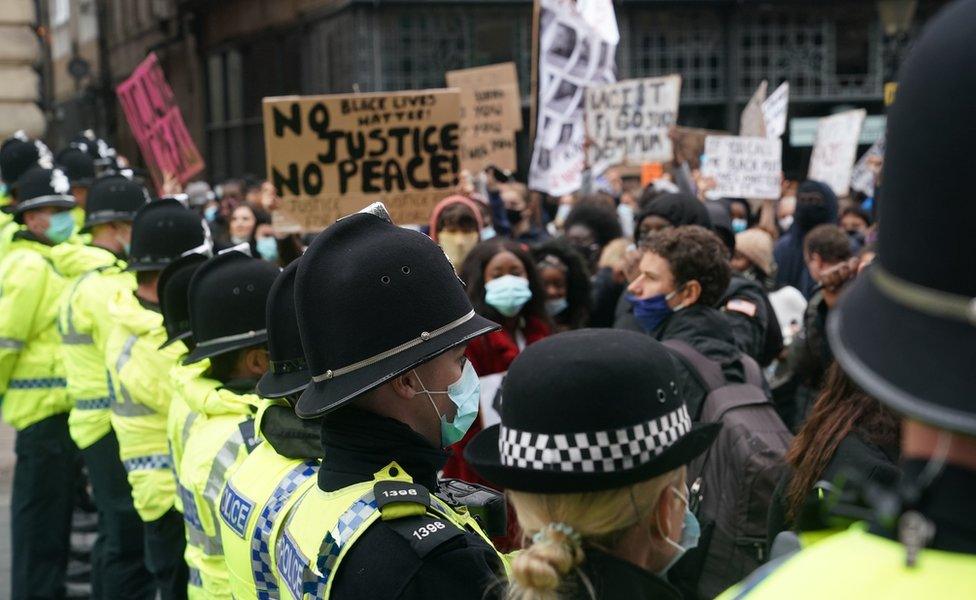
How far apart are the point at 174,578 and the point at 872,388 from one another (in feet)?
16.3

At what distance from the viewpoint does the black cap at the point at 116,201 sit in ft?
25.4

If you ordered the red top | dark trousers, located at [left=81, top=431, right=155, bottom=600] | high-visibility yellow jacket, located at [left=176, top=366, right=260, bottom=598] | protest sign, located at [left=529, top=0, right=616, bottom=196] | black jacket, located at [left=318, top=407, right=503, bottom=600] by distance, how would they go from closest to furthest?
black jacket, located at [left=318, top=407, right=503, bottom=600] < high-visibility yellow jacket, located at [left=176, top=366, right=260, bottom=598] < the red top < dark trousers, located at [left=81, top=431, right=155, bottom=600] < protest sign, located at [left=529, top=0, right=616, bottom=196]

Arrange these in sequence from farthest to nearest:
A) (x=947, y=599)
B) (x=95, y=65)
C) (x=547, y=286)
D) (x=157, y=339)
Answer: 1. (x=95, y=65)
2. (x=547, y=286)
3. (x=157, y=339)
4. (x=947, y=599)

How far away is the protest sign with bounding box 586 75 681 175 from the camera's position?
1112cm

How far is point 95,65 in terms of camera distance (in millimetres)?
37125

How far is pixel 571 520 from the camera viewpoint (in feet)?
6.86

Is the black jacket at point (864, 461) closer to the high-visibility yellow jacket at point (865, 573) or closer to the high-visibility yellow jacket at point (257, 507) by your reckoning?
the high-visibility yellow jacket at point (257, 507)

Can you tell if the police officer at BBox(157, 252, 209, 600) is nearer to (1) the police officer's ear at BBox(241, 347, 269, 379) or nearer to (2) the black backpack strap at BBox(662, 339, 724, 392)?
(1) the police officer's ear at BBox(241, 347, 269, 379)

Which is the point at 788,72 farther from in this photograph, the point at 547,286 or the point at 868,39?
the point at 547,286

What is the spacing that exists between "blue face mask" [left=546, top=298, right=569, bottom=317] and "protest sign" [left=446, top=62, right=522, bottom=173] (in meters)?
4.10

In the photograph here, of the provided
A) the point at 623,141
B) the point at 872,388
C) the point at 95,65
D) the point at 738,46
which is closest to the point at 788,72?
the point at 738,46

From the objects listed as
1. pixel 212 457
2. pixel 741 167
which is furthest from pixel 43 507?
pixel 741 167

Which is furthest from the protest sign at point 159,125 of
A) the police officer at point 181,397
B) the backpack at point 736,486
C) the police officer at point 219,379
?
the backpack at point 736,486

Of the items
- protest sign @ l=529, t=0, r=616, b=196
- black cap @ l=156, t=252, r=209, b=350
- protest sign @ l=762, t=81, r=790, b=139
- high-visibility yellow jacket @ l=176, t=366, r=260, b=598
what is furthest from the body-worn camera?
protest sign @ l=762, t=81, r=790, b=139
